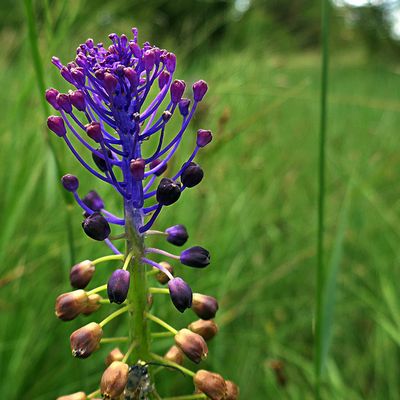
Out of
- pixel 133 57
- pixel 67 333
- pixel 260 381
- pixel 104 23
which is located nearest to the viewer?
pixel 133 57

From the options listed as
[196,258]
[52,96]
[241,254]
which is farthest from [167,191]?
[241,254]

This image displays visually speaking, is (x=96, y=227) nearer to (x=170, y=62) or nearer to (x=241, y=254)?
(x=170, y=62)

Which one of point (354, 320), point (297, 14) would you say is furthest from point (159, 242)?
point (297, 14)

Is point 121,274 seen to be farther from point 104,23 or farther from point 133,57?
point 104,23

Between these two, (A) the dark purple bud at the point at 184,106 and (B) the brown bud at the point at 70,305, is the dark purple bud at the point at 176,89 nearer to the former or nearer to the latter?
(A) the dark purple bud at the point at 184,106

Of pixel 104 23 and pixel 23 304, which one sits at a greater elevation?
pixel 104 23

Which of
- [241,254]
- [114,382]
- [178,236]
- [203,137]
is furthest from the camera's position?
[241,254]

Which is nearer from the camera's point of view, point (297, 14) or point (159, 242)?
point (159, 242)

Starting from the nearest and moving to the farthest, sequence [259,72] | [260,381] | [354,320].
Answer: [260,381]
[354,320]
[259,72]

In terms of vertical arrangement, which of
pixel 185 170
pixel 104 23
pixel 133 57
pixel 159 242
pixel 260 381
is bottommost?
pixel 260 381
